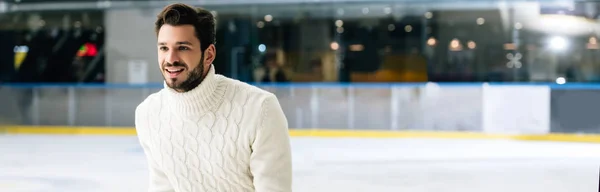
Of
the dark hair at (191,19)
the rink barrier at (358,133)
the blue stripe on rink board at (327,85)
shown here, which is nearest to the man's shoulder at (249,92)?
the dark hair at (191,19)

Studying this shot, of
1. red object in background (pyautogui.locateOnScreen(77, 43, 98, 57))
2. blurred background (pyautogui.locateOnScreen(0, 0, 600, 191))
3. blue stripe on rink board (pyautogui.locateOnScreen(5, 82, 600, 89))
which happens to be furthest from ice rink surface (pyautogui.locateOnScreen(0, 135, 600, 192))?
red object in background (pyautogui.locateOnScreen(77, 43, 98, 57))

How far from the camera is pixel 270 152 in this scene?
4.50 feet

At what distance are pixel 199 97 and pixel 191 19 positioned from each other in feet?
0.45

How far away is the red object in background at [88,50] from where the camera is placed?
13359 mm

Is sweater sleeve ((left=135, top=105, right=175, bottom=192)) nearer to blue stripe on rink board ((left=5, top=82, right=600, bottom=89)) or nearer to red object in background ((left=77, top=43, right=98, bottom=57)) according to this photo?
blue stripe on rink board ((left=5, top=82, right=600, bottom=89))

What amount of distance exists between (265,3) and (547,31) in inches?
172

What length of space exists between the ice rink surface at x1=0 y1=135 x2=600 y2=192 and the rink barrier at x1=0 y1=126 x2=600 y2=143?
0.39 meters

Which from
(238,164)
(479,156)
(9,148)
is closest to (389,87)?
(479,156)

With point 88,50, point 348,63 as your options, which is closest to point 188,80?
point 348,63

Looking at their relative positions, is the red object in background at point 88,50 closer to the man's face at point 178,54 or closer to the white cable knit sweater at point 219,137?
the white cable knit sweater at point 219,137

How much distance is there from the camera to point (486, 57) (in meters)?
12.3

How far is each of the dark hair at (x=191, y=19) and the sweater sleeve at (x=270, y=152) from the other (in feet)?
0.50

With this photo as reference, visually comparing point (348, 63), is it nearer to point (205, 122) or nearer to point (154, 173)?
point (154, 173)

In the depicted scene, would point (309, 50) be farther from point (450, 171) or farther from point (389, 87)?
point (450, 171)
